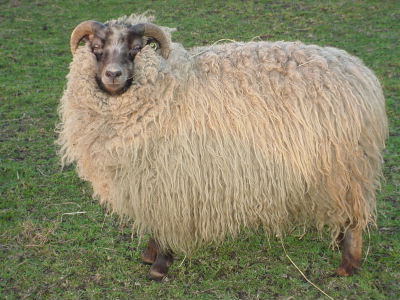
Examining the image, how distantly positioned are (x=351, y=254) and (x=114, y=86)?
2127 mm

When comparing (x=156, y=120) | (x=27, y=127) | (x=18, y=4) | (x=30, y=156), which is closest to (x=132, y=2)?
(x=18, y=4)

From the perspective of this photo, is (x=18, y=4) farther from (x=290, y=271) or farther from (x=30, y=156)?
(x=290, y=271)

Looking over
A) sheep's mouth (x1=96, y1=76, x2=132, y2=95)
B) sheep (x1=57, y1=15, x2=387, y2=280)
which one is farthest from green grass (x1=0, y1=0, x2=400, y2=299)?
sheep's mouth (x1=96, y1=76, x2=132, y2=95)

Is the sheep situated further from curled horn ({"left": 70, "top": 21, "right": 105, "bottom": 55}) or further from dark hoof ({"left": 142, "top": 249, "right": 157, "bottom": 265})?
dark hoof ({"left": 142, "top": 249, "right": 157, "bottom": 265})

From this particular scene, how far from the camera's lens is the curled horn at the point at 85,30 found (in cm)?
361

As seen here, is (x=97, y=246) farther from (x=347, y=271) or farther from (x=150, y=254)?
(x=347, y=271)

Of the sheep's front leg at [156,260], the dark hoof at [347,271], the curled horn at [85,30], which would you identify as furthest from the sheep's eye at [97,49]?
the dark hoof at [347,271]

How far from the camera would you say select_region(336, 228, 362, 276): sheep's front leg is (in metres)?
3.89

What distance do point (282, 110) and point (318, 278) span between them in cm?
130

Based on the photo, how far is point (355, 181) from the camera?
3666 millimetres

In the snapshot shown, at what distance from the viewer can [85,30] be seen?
3.68 meters

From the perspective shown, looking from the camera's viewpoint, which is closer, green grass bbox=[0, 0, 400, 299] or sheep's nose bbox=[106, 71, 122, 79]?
sheep's nose bbox=[106, 71, 122, 79]

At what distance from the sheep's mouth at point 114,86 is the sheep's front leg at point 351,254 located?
1.94m

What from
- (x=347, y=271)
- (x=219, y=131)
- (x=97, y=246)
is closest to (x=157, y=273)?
(x=97, y=246)
